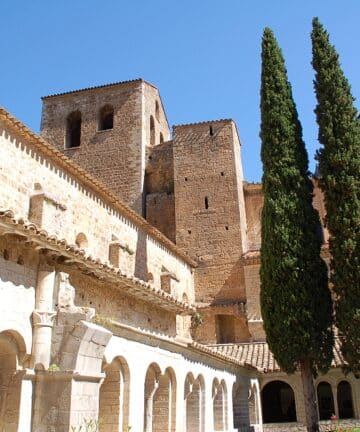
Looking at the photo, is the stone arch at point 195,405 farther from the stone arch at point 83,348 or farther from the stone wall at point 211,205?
the stone wall at point 211,205

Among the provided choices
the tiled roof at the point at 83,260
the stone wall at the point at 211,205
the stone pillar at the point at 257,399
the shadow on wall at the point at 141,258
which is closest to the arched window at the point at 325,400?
the stone pillar at the point at 257,399

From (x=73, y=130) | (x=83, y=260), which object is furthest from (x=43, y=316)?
(x=73, y=130)

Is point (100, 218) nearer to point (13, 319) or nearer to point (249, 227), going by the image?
point (13, 319)

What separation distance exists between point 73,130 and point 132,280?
20.6m

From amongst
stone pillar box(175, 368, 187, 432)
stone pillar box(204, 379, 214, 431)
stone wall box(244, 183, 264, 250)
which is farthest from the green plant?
stone wall box(244, 183, 264, 250)

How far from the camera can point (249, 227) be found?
26.5 meters

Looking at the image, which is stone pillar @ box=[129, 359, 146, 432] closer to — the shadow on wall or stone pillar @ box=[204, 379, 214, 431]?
stone pillar @ box=[204, 379, 214, 431]

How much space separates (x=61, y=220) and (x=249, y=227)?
1528 centimetres

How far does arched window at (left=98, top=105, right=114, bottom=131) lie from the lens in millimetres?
27973

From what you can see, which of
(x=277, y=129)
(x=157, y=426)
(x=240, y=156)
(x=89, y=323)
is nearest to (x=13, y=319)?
(x=89, y=323)

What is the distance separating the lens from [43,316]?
7.09 metres

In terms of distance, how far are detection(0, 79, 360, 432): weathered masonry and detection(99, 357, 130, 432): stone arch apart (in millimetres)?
21

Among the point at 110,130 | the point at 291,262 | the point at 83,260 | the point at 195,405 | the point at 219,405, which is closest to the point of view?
the point at 83,260

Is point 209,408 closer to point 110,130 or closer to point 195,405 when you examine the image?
point 195,405
